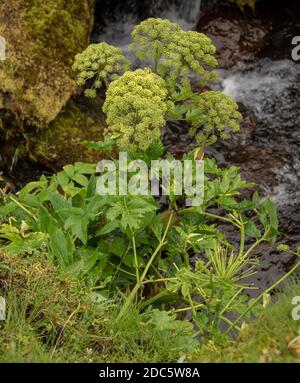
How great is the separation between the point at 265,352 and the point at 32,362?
107 cm

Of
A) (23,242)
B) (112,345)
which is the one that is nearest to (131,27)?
(23,242)

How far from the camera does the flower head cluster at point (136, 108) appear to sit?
347cm

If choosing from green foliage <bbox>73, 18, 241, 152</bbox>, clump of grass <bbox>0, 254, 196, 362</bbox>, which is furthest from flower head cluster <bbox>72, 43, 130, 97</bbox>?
clump of grass <bbox>0, 254, 196, 362</bbox>

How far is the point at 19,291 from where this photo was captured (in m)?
3.56

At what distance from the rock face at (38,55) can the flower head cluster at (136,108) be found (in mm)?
2209

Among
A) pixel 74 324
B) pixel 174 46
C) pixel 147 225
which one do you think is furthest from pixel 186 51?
pixel 74 324

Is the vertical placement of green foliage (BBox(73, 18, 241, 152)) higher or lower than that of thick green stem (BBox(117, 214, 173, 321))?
higher

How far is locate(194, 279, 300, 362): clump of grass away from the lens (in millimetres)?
2975

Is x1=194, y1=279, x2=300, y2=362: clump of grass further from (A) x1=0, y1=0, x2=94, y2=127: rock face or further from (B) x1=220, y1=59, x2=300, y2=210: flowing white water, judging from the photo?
(A) x1=0, y1=0, x2=94, y2=127: rock face
